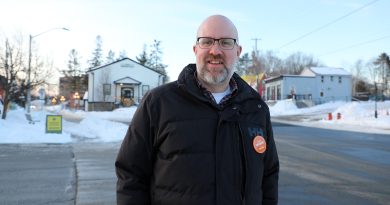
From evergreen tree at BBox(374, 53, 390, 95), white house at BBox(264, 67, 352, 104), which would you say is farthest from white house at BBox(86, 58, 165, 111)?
evergreen tree at BBox(374, 53, 390, 95)

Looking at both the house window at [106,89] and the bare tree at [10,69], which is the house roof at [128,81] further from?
the bare tree at [10,69]

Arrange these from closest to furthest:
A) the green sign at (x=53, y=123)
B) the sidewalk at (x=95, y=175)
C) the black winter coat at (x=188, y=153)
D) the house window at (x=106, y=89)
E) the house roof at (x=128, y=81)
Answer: the black winter coat at (x=188, y=153) → the sidewalk at (x=95, y=175) → the green sign at (x=53, y=123) → the house window at (x=106, y=89) → the house roof at (x=128, y=81)

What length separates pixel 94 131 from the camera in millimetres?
25172

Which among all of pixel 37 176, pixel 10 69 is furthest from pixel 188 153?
pixel 10 69

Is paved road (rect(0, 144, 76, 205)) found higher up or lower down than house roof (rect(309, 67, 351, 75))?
lower down

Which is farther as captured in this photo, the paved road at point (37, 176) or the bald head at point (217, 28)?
the paved road at point (37, 176)

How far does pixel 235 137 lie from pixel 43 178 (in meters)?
8.54

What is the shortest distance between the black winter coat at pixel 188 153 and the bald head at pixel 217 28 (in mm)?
315

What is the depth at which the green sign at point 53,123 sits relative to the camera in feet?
71.1

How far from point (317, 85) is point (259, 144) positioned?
2985 inches

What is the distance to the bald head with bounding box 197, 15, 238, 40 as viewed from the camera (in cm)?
279

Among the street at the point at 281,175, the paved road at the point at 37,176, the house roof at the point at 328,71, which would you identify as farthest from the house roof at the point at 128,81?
the paved road at the point at 37,176

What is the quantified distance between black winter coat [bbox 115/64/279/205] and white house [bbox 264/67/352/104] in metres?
71.1

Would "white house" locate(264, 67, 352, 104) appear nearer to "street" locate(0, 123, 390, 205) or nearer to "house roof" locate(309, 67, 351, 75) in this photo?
"house roof" locate(309, 67, 351, 75)
